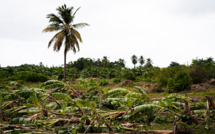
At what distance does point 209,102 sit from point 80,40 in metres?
16.9

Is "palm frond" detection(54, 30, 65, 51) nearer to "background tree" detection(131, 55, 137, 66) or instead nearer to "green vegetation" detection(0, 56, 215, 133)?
"green vegetation" detection(0, 56, 215, 133)

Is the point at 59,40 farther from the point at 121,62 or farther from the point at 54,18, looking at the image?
the point at 121,62

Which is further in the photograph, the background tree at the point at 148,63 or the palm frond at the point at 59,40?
the background tree at the point at 148,63

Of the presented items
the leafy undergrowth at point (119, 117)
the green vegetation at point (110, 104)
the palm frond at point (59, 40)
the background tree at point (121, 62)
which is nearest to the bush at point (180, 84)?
the green vegetation at point (110, 104)

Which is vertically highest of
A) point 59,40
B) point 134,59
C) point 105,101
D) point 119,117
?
point 134,59

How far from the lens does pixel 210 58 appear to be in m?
18.2

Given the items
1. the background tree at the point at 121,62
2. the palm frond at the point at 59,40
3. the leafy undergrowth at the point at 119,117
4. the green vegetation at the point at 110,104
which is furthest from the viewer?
the background tree at the point at 121,62

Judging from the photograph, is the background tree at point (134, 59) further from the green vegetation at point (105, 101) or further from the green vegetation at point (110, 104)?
the green vegetation at point (105, 101)

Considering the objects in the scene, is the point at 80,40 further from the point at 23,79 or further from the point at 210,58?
the point at 210,58

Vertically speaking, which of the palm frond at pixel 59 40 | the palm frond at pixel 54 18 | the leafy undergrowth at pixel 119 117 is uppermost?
the palm frond at pixel 54 18

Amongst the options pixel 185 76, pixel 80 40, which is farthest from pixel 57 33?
pixel 185 76

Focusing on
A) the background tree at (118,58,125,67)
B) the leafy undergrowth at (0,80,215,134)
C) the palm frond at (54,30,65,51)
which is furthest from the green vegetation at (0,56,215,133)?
the background tree at (118,58,125,67)

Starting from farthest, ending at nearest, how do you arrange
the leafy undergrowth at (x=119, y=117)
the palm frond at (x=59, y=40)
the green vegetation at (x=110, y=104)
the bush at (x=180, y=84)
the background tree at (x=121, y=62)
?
the background tree at (x=121, y=62) < the palm frond at (x=59, y=40) < the bush at (x=180, y=84) < the green vegetation at (x=110, y=104) < the leafy undergrowth at (x=119, y=117)

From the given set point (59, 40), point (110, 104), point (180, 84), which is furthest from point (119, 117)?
point (59, 40)
